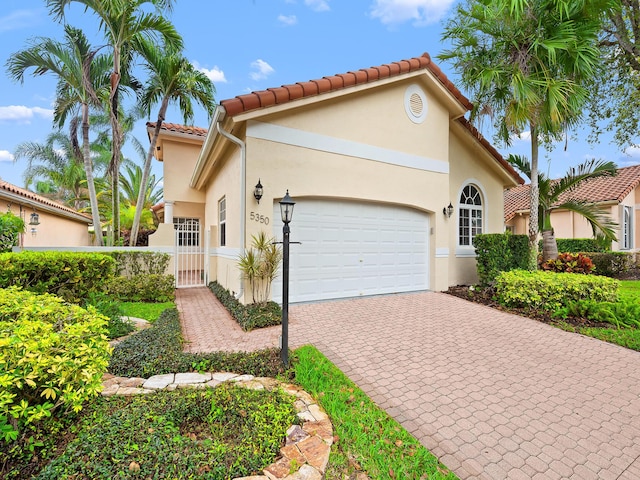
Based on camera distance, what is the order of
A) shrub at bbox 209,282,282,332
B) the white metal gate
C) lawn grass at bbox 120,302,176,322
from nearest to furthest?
shrub at bbox 209,282,282,332
lawn grass at bbox 120,302,176,322
the white metal gate

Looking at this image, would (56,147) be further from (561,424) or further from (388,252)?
(561,424)

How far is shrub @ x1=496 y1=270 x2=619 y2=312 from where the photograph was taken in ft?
25.5

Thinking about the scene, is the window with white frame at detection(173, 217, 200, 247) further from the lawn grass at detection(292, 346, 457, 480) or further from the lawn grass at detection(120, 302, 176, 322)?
the lawn grass at detection(292, 346, 457, 480)

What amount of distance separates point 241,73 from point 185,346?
354 inches

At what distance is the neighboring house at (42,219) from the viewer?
12630mm

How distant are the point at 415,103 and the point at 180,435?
10.2 m

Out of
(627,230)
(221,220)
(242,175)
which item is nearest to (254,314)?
(242,175)

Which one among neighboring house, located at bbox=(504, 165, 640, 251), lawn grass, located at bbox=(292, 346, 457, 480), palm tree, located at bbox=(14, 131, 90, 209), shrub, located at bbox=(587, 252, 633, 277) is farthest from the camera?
palm tree, located at bbox=(14, 131, 90, 209)

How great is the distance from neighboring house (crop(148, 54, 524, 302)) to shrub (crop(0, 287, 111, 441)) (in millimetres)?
4479

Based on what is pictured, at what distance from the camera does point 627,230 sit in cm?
1823

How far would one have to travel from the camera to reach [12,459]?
2.43 meters

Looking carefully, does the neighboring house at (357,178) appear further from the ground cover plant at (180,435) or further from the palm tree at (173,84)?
the ground cover plant at (180,435)

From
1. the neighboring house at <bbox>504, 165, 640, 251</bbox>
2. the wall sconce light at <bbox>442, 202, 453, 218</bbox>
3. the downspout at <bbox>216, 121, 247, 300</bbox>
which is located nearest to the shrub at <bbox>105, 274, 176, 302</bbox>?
the downspout at <bbox>216, 121, 247, 300</bbox>

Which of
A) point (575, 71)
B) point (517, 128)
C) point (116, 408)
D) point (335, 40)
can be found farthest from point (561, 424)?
point (335, 40)
